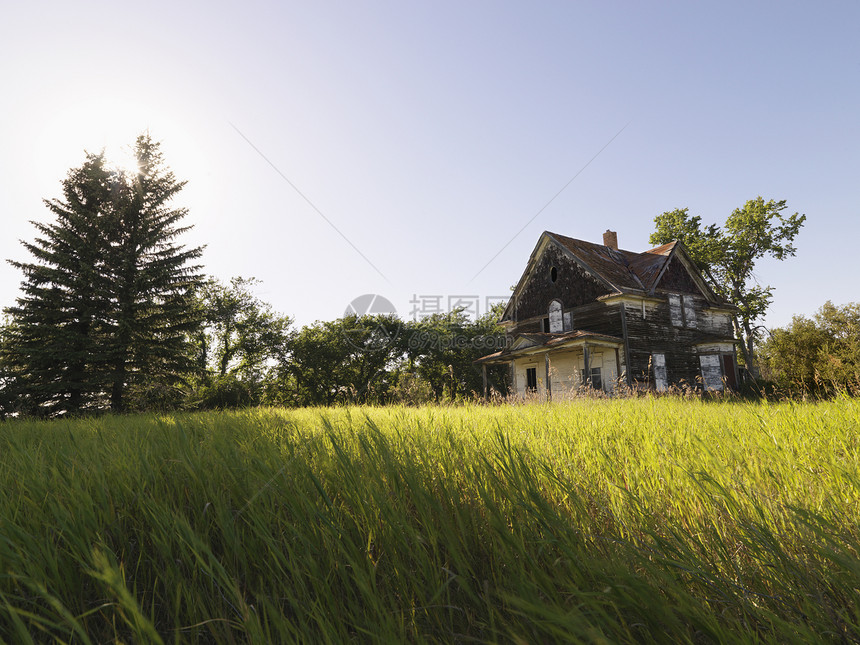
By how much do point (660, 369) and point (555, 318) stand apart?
572cm

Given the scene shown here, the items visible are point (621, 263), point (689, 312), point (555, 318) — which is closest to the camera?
point (689, 312)

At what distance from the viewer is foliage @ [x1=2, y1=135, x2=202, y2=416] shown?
1534 centimetres

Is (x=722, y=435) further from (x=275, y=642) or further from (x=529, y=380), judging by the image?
(x=529, y=380)

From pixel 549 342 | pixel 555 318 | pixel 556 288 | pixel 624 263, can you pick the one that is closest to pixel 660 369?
pixel 555 318

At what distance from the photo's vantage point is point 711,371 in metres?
21.5

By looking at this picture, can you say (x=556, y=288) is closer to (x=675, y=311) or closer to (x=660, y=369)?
(x=675, y=311)

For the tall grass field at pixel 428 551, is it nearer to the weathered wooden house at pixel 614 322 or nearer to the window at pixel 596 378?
the weathered wooden house at pixel 614 322

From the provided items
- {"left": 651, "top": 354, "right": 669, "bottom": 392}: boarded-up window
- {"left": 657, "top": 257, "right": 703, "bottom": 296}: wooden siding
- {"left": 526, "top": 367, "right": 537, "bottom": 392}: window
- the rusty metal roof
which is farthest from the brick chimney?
{"left": 526, "top": 367, "right": 537, "bottom": 392}: window

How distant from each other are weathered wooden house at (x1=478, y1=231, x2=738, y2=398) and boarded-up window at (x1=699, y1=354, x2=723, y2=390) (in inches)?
2.1

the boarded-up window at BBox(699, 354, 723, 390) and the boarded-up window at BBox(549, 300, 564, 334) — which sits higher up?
the boarded-up window at BBox(549, 300, 564, 334)

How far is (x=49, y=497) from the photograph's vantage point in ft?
5.61

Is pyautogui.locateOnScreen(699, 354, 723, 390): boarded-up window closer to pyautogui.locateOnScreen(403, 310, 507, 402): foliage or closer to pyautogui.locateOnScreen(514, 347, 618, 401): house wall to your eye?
pyautogui.locateOnScreen(514, 347, 618, 401): house wall

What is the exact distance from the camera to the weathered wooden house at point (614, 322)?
19.5 meters

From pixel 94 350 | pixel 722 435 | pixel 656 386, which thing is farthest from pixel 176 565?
pixel 656 386
